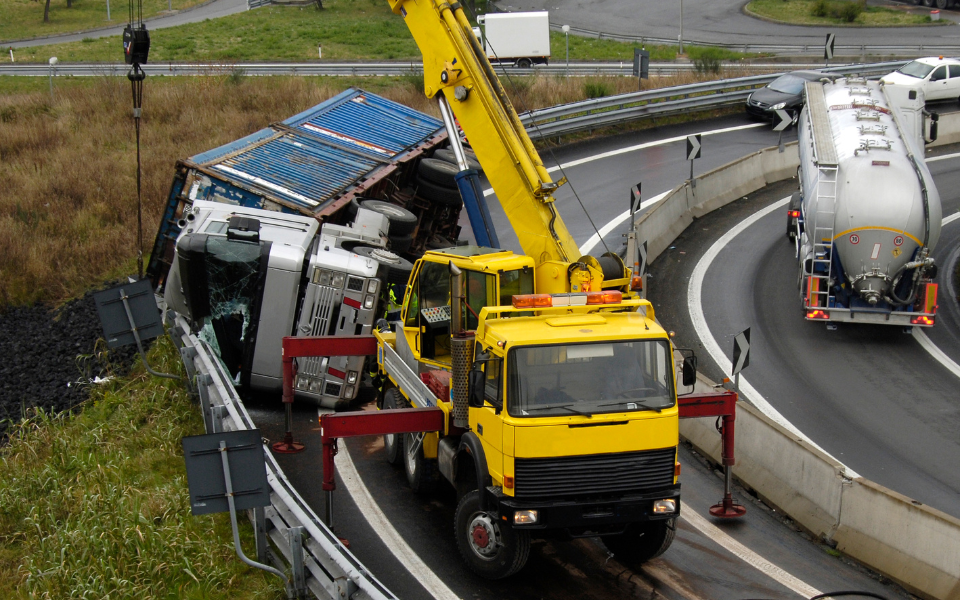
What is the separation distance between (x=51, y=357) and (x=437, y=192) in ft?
25.6

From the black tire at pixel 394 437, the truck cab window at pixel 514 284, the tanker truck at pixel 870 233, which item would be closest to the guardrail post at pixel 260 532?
the black tire at pixel 394 437

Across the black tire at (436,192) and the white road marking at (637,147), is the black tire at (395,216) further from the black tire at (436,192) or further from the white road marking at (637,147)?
the white road marking at (637,147)

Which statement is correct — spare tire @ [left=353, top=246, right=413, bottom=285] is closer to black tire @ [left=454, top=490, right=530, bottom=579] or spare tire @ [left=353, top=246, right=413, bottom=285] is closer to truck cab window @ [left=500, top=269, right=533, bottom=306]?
truck cab window @ [left=500, top=269, right=533, bottom=306]

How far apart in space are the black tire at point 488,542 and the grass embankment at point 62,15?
56.6m

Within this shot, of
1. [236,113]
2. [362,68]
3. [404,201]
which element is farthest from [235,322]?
[362,68]

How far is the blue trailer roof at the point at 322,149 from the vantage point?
51.3 ft

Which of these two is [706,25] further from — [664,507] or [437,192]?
[664,507]

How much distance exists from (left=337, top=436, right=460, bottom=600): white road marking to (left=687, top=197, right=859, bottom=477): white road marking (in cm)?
445

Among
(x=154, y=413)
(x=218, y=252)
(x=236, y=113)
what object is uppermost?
(x=236, y=113)

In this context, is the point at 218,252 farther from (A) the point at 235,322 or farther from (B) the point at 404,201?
(B) the point at 404,201

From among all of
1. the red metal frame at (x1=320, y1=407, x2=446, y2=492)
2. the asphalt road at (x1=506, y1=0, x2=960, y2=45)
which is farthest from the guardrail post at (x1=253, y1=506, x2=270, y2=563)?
the asphalt road at (x1=506, y1=0, x2=960, y2=45)

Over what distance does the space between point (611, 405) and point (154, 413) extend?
722cm

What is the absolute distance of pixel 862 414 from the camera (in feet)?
47.2

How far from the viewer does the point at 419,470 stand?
1078cm
